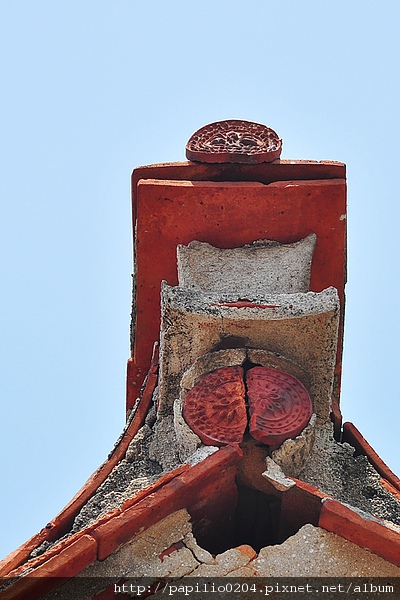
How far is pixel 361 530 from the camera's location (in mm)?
3609

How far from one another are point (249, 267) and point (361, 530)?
2.53 metres

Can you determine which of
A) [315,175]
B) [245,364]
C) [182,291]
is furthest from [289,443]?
[315,175]

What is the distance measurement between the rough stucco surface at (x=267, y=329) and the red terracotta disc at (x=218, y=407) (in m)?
0.22

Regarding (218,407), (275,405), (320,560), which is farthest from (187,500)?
(275,405)

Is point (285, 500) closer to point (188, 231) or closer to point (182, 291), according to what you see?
point (182, 291)

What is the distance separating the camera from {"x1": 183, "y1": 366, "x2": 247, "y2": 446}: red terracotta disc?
4.38 meters

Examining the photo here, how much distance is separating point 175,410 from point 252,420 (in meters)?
0.50

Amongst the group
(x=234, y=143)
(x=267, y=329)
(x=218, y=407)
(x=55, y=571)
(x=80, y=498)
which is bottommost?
(x=80, y=498)

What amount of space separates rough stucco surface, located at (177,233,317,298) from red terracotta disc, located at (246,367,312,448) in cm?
91

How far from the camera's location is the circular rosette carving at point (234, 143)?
240 inches

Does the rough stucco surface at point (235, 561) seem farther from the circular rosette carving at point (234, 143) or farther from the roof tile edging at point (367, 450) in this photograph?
the circular rosette carving at point (234, 143)

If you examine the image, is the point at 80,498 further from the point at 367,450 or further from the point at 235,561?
the point at 367,450

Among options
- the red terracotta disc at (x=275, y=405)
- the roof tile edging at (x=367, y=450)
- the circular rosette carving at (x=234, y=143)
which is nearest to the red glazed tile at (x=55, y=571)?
the red terracotta disc at (x=275, y=405)

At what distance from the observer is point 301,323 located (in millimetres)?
4895
